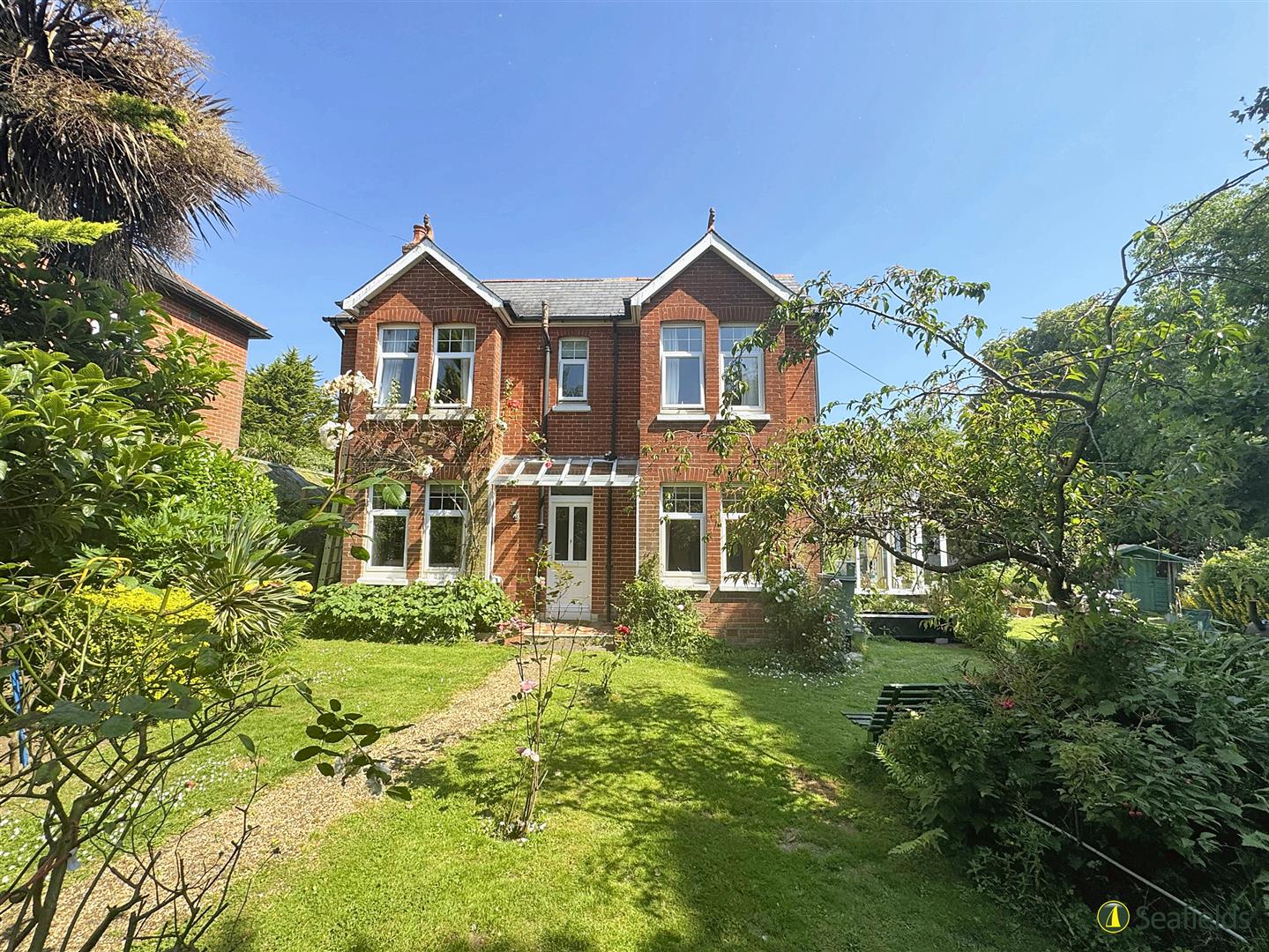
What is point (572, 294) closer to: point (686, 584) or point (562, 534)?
point (562, 534)

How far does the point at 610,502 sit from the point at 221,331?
1246cm

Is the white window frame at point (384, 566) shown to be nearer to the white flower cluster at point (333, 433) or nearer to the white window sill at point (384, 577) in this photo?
the white window sill at point (384, 577)

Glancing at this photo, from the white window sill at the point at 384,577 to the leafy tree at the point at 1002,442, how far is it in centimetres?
922

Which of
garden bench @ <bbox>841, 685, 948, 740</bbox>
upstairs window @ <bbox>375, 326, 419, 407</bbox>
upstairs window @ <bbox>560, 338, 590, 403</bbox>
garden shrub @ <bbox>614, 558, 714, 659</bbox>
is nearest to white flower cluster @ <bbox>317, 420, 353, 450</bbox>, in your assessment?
upstairs window @ <bbox>375, 326, 419, 407</bbox>

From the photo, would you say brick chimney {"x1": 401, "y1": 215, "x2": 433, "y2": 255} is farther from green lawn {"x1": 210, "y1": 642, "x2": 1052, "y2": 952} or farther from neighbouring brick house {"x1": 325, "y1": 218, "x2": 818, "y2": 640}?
green lawn {"x1": 210, "y1": 642, "x2": 1052, "y2": 952}

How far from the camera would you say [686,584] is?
12031mm

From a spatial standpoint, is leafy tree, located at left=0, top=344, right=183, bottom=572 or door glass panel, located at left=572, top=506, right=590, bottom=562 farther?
door glass panel, located at left=572, top=506, right=590, bottom=562

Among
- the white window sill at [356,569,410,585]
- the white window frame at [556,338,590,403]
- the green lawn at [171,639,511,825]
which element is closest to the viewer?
the green lawn at [171,639,511,825]

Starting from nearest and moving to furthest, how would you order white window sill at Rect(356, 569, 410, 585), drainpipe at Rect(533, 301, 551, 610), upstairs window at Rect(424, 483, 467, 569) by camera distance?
white window sill at Rect(356, 569, 410, 585) < upstairs window at Rect(424, 483, 467, 569) < drainpipe at Rect(533, 301, 551, 610)

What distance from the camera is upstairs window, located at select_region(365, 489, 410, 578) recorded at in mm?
12547

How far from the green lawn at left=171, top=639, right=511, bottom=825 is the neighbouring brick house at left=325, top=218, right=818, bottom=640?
2751 mm

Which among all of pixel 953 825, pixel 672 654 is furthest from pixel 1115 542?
pixel 672 654

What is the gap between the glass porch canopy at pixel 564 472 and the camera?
12.3m

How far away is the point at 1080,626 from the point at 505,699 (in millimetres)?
6594
